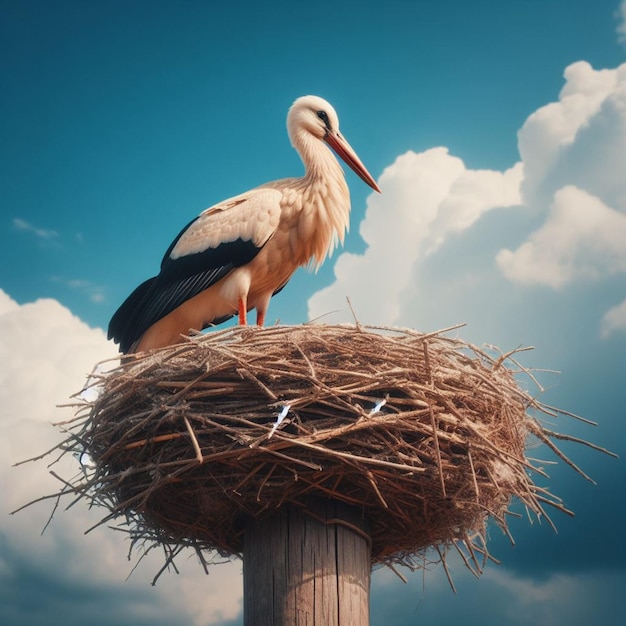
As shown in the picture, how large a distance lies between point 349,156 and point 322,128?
0.83ft

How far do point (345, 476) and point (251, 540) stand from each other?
0.41 meters

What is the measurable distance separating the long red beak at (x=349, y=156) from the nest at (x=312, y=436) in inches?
83.4

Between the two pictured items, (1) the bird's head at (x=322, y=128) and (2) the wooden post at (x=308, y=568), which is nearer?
(2) the wooden post at (x=308, y=568)

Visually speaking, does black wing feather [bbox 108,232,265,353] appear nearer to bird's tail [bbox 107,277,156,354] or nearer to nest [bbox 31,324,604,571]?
bird's tail [bbox 107,277,156,354]

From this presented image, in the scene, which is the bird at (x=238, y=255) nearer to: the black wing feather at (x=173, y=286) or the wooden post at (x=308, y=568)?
the black wing feather at (x=173, y=286)

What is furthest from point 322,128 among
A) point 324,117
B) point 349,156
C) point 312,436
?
point 312,436

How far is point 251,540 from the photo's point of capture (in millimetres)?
3209

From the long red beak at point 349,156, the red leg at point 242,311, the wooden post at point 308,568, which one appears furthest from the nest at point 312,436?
the long red beak at point 349,156

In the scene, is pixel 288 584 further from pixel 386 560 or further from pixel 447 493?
pixel 386 560

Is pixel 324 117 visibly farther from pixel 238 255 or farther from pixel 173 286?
pixel 173 286

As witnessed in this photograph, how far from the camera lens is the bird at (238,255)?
16.4 ft

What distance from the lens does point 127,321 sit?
17.0ft

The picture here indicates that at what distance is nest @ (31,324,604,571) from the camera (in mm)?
3152

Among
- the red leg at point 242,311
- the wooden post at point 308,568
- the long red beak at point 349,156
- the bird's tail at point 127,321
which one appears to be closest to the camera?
the wooden post at point 308,568
